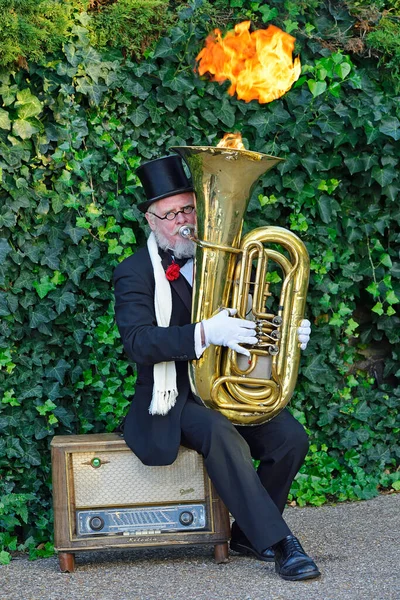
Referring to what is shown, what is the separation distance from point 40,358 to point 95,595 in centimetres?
146

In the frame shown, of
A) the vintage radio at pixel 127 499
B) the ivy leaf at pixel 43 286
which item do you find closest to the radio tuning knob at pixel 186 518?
the vintage radio at pixel 127 499

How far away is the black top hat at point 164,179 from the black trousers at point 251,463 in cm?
97

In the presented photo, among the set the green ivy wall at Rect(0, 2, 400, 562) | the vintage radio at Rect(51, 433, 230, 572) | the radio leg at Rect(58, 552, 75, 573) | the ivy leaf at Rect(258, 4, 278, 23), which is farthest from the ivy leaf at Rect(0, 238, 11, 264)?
the ivy leaf at Rect(258, 4, 278, 23)

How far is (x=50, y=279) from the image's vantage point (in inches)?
202

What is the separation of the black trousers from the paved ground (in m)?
0.25

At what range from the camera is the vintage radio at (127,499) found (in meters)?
4.43

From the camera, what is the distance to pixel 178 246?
454cm

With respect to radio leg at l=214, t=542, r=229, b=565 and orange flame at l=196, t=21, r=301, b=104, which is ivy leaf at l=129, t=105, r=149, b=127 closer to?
orange flame at l=196, t=21, r=301, b=104

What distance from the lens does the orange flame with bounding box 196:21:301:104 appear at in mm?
4934

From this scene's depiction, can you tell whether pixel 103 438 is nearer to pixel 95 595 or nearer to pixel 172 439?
pixel 172 439

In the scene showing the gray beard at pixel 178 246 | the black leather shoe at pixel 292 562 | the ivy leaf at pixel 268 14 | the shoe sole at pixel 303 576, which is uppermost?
the ivy leaf at pixel 268 14

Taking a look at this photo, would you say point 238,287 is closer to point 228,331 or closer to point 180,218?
point 228,331

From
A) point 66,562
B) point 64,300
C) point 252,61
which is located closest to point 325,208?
point 252,61

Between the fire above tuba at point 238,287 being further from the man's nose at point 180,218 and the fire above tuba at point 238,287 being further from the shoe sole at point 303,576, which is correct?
the shoe sole at point 303,576
